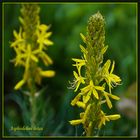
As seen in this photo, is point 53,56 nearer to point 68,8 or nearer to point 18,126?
point 68,8

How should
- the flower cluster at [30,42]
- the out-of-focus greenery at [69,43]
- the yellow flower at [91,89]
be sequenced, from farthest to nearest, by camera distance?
the out-of-focus greenery at [69,43]
the flower cluster at [30,42]
the yellow flower at [91,89]

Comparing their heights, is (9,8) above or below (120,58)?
above

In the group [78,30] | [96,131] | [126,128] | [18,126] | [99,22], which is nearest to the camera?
[99,22]

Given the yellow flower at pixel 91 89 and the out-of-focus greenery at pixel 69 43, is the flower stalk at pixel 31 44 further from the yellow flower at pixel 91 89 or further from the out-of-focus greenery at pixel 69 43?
the yellow flower at pixel 91 89

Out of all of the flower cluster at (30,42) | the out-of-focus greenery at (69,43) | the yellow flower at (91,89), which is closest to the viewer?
the yellow flower at (91,89)

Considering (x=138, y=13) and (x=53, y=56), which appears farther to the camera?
(x=53, y=56)

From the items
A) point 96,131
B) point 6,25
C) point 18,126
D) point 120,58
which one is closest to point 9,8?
point 6,25

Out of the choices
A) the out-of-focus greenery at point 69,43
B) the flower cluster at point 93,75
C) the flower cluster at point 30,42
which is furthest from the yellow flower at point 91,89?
the out-of-focus greenery at point 69,43

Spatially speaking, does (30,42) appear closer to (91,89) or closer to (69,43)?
(91,89)

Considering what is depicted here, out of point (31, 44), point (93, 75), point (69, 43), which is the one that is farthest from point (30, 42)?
point (69, 43)

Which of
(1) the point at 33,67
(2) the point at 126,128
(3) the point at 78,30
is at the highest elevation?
(3) the point at 78,30

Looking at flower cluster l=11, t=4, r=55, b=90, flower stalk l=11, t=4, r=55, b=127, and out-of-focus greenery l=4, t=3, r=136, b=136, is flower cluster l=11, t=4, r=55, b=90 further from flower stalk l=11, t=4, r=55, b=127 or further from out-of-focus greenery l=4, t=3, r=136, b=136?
out-of-focus greenery l=4, t=3, r=136, b=136
